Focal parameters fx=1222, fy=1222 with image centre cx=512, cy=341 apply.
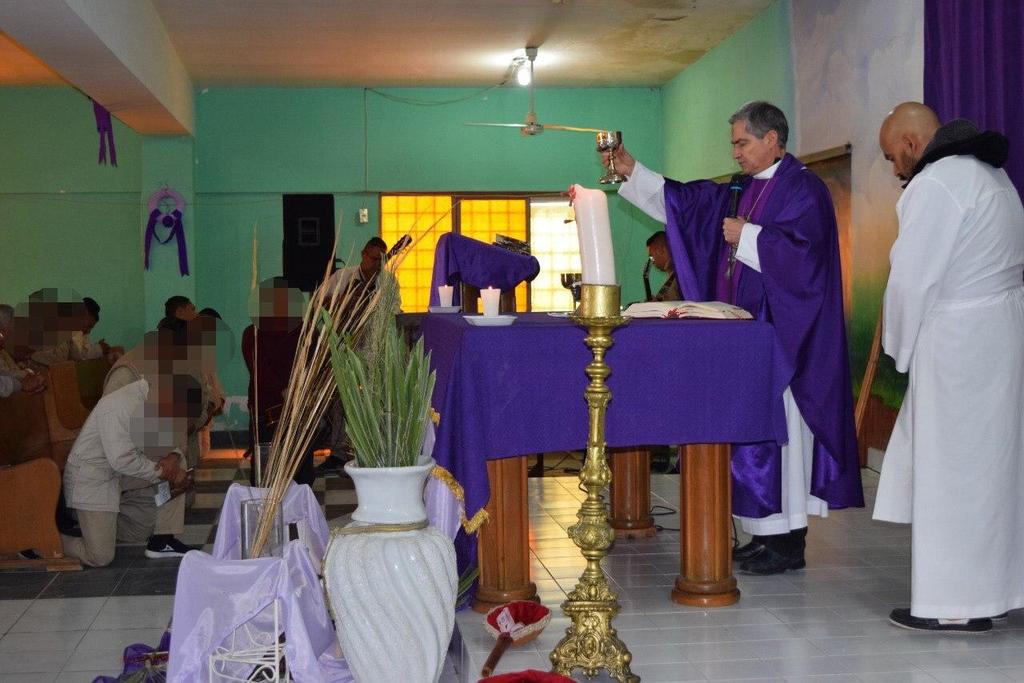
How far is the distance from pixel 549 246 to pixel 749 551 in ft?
26.4

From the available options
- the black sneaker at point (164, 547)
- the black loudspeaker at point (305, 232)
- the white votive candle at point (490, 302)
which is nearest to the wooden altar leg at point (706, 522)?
the white votive candle at point (490, 302)

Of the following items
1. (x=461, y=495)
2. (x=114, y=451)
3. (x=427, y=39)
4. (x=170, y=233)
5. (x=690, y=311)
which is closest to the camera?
(x=461, y=495)

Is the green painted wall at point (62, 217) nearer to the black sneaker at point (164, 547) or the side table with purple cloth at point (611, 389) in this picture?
the black sneaker at point (164, 547)

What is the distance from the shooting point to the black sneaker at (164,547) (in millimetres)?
5387

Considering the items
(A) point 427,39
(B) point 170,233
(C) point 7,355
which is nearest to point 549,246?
(A) point 427,39

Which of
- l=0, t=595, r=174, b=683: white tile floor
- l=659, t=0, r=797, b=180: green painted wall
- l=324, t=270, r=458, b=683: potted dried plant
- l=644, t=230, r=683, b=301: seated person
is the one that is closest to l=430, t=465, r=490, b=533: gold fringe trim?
l=324, t=270, r=458, b=683: potted dried plant

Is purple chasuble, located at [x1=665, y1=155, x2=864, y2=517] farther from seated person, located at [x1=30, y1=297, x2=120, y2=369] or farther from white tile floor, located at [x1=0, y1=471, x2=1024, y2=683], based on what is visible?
seated person, located at [x1=30, y1=297, x2=120, y2=369]

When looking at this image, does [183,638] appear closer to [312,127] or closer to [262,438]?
[262,438]

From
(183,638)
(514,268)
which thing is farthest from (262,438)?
(183,638)

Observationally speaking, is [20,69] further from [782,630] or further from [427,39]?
[782,630]

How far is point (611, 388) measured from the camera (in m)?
3.69

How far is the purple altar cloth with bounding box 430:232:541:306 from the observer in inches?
233

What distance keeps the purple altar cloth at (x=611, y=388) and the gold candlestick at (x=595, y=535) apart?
62 centimetres

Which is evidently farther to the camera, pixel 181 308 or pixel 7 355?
pixel 181 308
